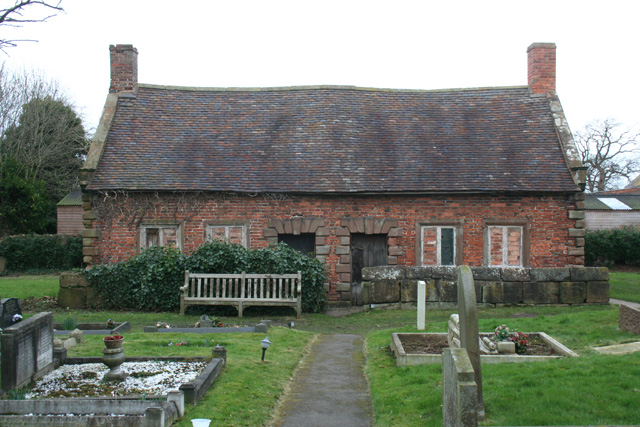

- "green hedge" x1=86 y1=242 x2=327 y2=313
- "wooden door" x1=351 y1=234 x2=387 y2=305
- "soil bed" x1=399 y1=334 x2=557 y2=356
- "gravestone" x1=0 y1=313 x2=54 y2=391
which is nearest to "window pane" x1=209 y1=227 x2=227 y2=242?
"green hedge" x1=86 y1=242 x2=327 y2=313

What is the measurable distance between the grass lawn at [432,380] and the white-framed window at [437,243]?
18.8 feet

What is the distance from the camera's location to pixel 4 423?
20.9ft

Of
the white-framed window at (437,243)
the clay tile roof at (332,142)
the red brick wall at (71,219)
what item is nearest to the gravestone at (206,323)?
the clay tile roof at (332,142)

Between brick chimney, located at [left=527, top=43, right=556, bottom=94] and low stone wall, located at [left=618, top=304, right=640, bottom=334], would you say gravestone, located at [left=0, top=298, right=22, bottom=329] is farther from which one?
brick chimney, located at [left=527, top=43, right=556, bottom=94]

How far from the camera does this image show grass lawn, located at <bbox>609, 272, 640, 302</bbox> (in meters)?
18.8

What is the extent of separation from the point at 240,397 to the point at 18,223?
30.5m

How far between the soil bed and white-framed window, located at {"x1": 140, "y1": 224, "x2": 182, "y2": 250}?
10.3m

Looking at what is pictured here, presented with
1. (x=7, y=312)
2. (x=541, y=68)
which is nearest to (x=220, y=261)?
(x=7, y=312)

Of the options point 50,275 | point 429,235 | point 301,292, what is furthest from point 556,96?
point 50,275

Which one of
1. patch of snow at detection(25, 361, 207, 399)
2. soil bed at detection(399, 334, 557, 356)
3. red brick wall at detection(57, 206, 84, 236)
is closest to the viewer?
patch of snow at detection(25, 361, 207, 399)

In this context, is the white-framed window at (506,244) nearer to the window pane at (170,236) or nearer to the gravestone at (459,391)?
the window pane at (170,236)

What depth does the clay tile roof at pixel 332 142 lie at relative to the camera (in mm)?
18688

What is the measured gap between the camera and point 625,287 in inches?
857

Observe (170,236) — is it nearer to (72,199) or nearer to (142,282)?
(142,282)
